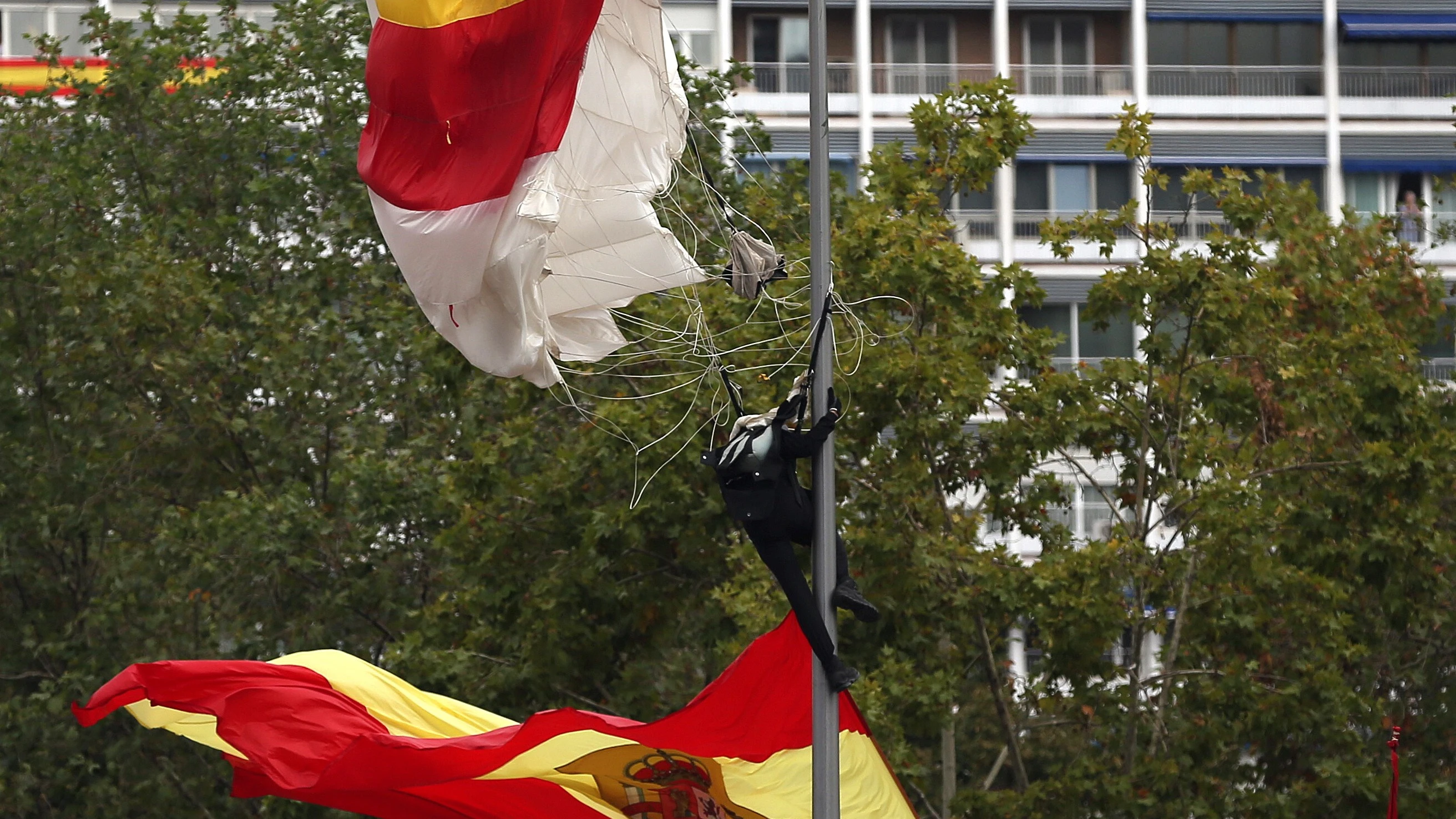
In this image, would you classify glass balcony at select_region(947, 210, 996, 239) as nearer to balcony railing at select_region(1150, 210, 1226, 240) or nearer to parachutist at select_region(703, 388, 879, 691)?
balcony railing at select_region(1150, 210, 1226, 240)

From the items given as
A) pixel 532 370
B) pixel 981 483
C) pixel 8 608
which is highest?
pixel 532 370

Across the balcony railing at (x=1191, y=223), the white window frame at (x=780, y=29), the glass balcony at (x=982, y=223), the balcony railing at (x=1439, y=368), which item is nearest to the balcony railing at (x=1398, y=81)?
the balcony railing at (x=1191, y=223)

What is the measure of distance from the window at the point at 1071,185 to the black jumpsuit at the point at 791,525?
2979 centimetres

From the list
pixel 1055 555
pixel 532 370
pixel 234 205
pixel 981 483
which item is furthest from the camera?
pixel 234 205

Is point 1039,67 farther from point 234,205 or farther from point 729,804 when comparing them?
point 729,804

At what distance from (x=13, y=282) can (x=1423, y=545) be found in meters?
14.8

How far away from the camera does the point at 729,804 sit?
31.0 ft

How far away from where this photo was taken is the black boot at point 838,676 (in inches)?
330

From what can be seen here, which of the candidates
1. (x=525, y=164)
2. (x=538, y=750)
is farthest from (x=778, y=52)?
(x=525, y=164)

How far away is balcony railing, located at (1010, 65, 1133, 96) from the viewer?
3784cm

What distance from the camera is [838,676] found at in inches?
331

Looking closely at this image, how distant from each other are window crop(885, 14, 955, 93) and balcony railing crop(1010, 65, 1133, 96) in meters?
1.32

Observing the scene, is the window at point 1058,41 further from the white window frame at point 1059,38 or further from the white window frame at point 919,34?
the white window frame at point 919,34

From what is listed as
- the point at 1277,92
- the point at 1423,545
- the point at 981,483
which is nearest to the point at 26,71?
the point at 1277,92
